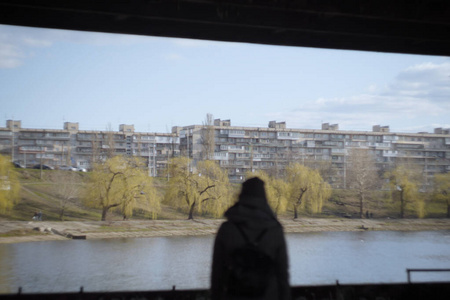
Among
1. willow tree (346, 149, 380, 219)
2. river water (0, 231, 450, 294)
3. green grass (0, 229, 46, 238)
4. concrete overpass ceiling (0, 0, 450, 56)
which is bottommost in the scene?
river water (0, 231, 450, 294)

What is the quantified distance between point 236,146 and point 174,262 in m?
20.5

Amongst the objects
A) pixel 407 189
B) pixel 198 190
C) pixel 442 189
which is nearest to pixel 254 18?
pixel 198 190

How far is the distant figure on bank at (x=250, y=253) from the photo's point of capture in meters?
1.88

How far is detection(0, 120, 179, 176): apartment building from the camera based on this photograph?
3099 cm

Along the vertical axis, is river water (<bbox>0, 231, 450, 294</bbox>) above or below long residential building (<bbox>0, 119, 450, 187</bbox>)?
below

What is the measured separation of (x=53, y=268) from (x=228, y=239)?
18326mm

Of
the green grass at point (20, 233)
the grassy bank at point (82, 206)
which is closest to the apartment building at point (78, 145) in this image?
the grassy bank at point (82, 206)

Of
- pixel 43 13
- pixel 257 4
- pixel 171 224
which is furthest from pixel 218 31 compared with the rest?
pixel 171 224

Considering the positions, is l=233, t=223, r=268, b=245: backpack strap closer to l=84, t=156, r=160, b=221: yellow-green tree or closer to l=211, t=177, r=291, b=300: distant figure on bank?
l=211, t=177, r=291, b=300: distant figure on bank

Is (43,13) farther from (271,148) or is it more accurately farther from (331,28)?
(271,148)

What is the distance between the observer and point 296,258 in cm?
2038

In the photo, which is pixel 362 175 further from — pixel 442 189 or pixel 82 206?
pixel 82 206

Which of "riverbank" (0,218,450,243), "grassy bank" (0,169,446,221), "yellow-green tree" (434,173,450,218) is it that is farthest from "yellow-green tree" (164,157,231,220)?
"yellow-green tree" (434,173,450,218)

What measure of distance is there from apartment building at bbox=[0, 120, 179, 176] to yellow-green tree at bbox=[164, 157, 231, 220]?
338 cm
